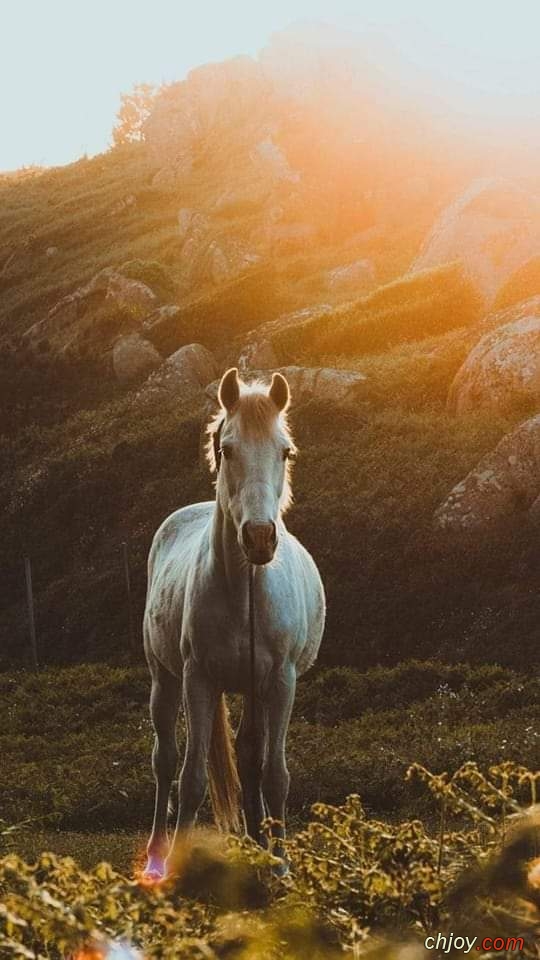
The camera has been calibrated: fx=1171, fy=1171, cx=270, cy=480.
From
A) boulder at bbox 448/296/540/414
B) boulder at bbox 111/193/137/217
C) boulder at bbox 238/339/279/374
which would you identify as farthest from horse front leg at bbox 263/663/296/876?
boulder at bbox 111/193/137/217

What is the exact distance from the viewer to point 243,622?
325 inches

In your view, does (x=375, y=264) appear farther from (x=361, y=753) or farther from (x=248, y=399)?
(x=248, y=399)

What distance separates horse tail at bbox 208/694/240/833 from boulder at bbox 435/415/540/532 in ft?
56.4

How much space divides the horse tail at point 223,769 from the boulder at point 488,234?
111 feet

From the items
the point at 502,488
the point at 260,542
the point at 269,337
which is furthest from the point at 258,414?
the point at 269,337

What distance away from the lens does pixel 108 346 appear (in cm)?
5169

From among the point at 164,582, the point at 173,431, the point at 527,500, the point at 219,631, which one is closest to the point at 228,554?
the point at 219,631

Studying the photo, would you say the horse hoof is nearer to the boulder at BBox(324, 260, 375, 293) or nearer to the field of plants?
the field of plants

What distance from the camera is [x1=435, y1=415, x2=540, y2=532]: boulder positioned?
84.7 ft

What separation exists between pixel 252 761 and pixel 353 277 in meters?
46.5

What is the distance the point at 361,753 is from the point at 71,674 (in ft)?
33.1

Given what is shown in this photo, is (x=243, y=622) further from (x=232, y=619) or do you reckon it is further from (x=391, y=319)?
(x=391, y=319)

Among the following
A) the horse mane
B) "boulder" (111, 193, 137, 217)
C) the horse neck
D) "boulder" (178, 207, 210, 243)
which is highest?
"boulder" (111, 193, 137, 217)

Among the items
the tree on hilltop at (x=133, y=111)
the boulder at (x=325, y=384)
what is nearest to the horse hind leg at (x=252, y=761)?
the boulder at (x=325, y=384)
